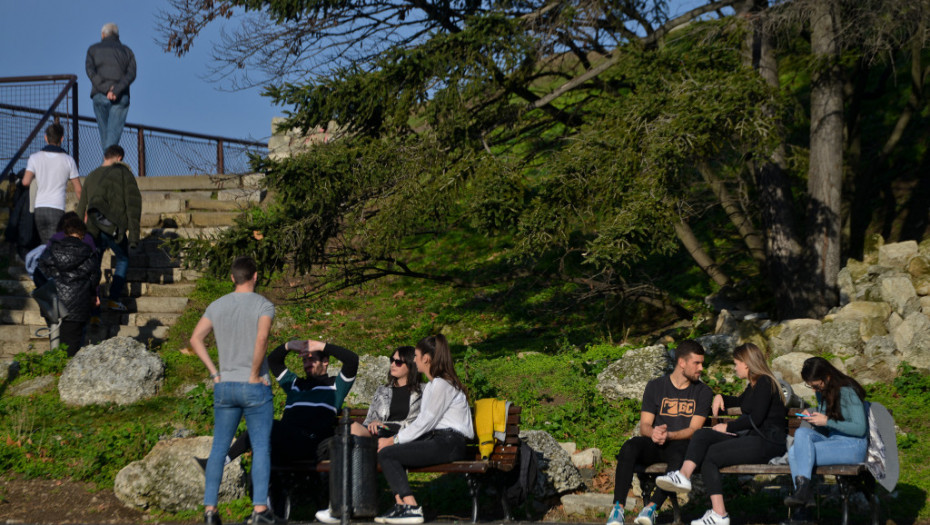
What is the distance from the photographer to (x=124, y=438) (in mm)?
8414

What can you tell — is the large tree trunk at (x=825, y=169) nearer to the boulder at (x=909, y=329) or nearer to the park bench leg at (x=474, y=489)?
the boulder at (x=909, y=329)

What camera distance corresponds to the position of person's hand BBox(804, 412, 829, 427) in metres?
6.38

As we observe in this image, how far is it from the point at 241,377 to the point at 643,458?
2.79 metres

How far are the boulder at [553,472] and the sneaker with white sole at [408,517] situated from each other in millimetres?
1294

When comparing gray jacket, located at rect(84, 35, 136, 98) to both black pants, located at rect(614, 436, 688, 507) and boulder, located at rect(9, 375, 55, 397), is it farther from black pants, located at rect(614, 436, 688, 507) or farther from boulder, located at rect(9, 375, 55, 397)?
black pants, located at rect(614, 436, 688, 507)

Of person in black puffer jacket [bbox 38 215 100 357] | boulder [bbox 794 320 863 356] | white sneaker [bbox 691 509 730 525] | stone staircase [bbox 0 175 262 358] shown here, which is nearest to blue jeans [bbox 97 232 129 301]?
stone staircase [bbox 0 175 262 358]

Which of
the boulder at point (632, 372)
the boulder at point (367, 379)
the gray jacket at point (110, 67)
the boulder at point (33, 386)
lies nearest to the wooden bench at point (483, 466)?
the boulder at point (367, 379)

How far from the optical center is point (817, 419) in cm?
639

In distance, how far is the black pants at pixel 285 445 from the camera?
6.73 m

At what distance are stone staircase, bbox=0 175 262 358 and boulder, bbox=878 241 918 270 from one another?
320 inches

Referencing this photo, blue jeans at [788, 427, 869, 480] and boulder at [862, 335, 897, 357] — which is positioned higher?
boulder at [862, 335, 897, 357]

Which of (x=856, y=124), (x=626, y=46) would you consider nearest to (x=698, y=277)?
(x=856, y=124)

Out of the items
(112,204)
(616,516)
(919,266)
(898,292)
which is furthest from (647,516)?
(112,204)

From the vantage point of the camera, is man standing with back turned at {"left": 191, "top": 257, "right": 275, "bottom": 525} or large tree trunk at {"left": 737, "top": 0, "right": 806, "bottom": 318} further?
large tree trunk at {"left": 737, "top": 0, "right": 806, "bottom": 318}
